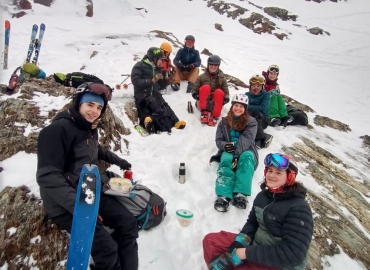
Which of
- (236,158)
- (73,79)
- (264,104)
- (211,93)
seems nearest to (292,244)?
(236,158)

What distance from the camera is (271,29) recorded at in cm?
2997

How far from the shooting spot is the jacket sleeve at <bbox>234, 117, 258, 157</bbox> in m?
5.10

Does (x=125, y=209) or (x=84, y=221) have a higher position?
(x=84, y=221)

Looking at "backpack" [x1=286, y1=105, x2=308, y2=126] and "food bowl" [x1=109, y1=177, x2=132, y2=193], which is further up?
"food bowl" [x1=109, y1=177, x2=132, y2=193]

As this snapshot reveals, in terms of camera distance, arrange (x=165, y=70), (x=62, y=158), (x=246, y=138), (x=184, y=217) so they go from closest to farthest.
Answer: (x=62, y=158)
(x=184, y=217)
(x=246, y=138)
(x=165, y=70)

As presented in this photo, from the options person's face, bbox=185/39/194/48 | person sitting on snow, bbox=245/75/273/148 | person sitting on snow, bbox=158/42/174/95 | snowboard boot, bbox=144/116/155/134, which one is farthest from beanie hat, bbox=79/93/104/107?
person's face, bbox=185/39/194/48

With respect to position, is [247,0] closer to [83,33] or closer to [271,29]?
[271,29]

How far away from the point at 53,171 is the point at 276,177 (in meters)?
2.54

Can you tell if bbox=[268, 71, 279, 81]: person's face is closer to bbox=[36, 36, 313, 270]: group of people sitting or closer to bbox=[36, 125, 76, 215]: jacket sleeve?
bbox=[36, 36, 313, 270]: group of people sitting

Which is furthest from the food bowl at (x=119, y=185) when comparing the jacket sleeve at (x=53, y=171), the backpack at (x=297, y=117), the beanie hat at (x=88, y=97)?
the backpack at (x=297, y=117)

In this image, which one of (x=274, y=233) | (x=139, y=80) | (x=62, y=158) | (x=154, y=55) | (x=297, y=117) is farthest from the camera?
(x=297, y=117)

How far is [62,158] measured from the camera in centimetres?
292

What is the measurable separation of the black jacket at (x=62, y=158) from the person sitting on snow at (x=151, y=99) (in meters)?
3.63

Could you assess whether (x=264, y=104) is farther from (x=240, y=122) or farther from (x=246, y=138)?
(x=246, y=138)
